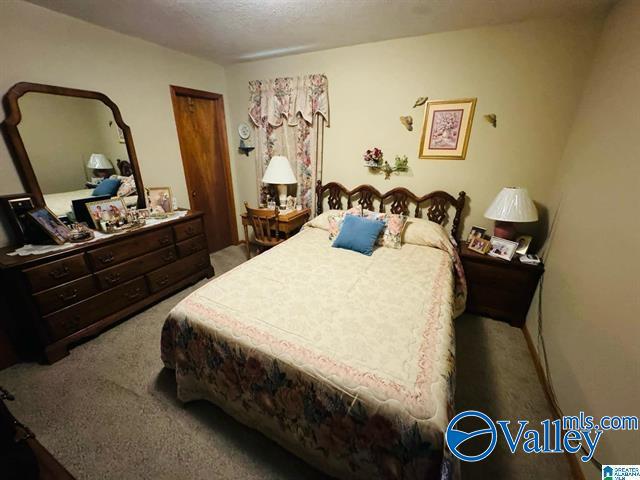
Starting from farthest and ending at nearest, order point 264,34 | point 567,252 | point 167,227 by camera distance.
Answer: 1. point 167,227
2. point 264,34
3. point 567,252

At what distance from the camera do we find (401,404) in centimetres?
91

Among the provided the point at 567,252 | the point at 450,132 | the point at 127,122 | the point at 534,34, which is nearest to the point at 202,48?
the point at 127,122

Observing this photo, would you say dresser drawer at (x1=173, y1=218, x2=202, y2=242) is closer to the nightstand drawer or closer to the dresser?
the dresser

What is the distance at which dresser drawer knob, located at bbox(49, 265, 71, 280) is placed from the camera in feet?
5.57

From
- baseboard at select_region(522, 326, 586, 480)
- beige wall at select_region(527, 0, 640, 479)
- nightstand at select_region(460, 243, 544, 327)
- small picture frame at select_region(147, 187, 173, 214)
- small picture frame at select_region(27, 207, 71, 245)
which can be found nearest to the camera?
beige wall at select_region(527, 0, 640, 479)

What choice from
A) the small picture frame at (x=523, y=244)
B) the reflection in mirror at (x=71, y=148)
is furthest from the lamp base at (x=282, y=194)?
the small picture frame at (x=523, y=244)

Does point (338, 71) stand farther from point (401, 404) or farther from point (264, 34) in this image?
point (401, 404)

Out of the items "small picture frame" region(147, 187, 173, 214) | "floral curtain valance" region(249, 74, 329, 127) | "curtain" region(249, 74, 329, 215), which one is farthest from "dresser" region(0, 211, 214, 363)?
"floral curtain valance" region(249, 74, 329, 127)

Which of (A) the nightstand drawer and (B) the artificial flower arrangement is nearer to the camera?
(A) the nightstand drawer

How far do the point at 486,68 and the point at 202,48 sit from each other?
2741mm

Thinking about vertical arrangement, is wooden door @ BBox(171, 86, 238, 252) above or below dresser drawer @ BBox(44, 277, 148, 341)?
above

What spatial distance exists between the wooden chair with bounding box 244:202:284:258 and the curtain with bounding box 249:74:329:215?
530 mm

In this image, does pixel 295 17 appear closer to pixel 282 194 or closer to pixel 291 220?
pixel 282 194
